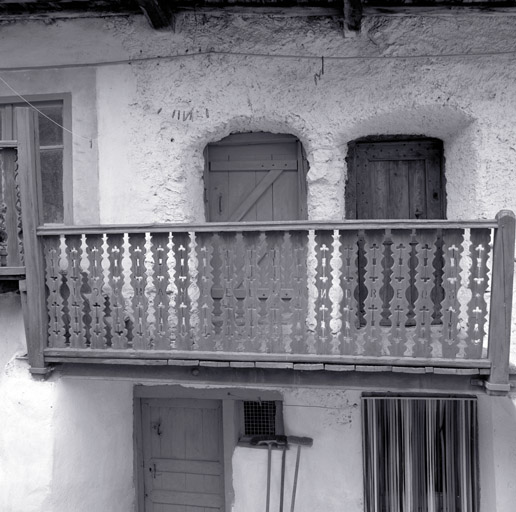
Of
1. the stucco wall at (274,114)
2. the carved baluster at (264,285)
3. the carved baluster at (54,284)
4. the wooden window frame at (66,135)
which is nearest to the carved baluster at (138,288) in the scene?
the carved baluster at (54,284)

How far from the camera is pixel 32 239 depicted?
4109mm

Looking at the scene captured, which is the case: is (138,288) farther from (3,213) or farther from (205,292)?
(3,213)

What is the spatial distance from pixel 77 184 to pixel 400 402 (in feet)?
13.0

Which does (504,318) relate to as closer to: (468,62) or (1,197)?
(468,62)

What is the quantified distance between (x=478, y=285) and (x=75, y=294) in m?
3.00

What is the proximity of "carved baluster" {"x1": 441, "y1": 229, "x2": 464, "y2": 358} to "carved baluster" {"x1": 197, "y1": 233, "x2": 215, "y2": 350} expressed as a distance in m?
1.69

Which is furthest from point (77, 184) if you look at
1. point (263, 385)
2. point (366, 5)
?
point (366, 5)

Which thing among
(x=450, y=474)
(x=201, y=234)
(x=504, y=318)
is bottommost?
(x=450, y=474)

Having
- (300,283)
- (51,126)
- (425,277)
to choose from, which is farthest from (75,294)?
(425,277)

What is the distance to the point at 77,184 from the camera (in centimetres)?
532

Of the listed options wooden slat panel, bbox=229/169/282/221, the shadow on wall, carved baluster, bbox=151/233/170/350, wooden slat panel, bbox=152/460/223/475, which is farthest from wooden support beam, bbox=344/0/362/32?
wooden slat panel, bbox=152/460/223/475

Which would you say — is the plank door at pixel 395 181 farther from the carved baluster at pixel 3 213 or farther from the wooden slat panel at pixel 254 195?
the carved baluster at pixel 3 213

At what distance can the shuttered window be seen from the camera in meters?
5.22

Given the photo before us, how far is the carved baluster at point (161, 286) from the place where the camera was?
13.1 feet
